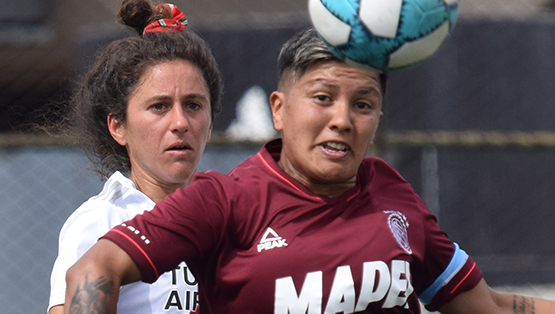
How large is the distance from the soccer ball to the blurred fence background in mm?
2883

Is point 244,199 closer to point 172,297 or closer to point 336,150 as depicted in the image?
point 336,150

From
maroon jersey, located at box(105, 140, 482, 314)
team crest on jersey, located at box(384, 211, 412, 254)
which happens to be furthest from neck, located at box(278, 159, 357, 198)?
team crest on jersey, located at box(384, 211, 412, 254)

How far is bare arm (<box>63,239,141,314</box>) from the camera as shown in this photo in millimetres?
1936

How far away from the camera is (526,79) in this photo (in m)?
6.01

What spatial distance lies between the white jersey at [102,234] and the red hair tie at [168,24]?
600 millimetres

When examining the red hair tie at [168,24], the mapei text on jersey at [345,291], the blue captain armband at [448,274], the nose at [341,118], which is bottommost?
the blue captain armband at [448,274]

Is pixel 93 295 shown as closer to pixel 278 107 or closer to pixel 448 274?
pixel 278 107

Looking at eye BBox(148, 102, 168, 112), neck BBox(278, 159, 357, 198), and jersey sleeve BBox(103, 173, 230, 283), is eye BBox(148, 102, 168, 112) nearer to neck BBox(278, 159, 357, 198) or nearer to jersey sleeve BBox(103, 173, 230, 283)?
neck BBox(278, 159, 357, 198)

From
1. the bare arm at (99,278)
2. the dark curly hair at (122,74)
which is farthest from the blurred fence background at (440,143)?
the bare arm at (99,278)

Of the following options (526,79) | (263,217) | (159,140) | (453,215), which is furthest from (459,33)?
(263,217)

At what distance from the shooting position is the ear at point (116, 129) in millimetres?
2902

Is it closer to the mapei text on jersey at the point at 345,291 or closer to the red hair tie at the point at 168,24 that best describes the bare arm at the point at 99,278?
the mapei text on jersey at the point at 345,291

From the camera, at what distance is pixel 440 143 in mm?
5230

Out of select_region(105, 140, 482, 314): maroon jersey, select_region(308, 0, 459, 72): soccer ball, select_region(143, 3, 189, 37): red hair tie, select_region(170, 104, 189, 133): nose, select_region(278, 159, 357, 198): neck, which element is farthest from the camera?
select_region(143, 3, 189, 37): red hair tie
